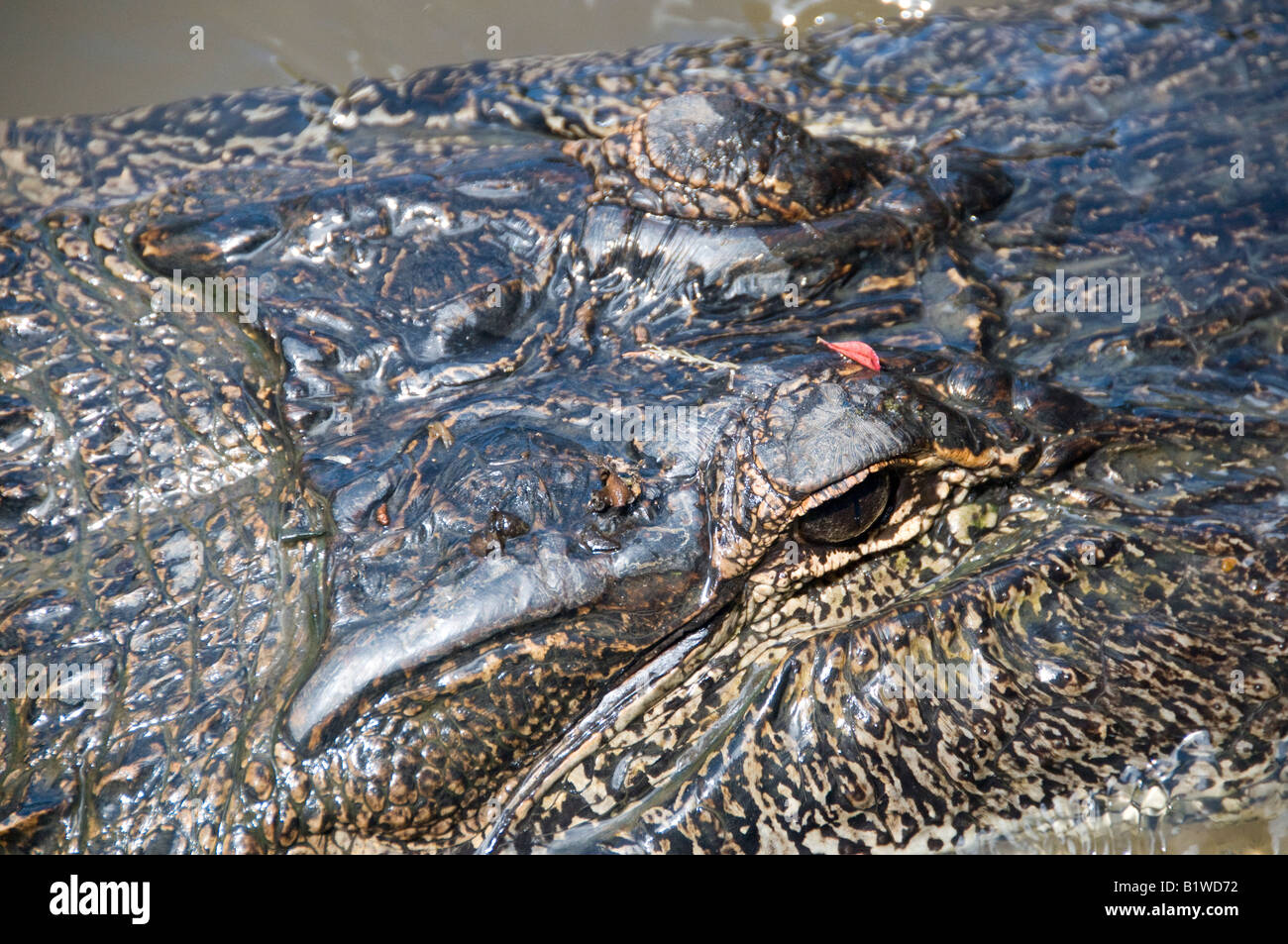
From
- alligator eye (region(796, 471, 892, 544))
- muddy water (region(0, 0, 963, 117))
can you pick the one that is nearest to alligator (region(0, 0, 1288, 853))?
alligator eye (region(796, 471, 892, 544))

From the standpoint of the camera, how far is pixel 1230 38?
3857mm

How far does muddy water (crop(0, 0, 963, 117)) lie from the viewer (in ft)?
19.1

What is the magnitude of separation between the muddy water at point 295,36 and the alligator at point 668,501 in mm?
2817

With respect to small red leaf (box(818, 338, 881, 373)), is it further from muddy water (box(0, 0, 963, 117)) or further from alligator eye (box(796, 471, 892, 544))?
muddy water (box(0, 0, 963, 117))

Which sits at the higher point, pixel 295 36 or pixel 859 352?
pixel 295 36

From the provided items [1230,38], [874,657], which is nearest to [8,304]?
[874,657]

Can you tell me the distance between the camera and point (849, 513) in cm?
250

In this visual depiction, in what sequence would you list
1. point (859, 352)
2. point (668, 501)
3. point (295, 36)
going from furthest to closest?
1. point (295, 36)
2. point (859, 352)
3. point (668, 501)

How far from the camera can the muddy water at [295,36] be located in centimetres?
582

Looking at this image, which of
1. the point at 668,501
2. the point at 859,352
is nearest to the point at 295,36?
the point at 859,352

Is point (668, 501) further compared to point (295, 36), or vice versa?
point (295, 36)

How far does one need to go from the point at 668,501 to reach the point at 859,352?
29.1 inches

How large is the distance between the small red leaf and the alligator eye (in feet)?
1.11

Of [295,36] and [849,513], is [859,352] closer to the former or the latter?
[849,513]
